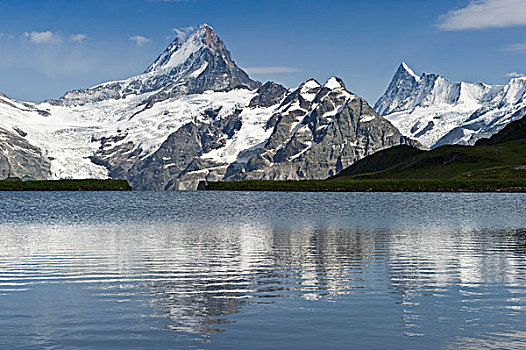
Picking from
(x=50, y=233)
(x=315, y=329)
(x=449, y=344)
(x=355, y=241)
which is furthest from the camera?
(x=50, y=233)

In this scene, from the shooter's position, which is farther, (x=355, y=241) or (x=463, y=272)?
(x=355, y=241)

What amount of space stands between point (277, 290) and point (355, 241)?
33.4m

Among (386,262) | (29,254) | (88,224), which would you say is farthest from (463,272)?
(88,224)

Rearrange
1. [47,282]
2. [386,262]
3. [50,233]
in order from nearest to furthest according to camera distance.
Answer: [47,282] < [386,262] < [50,233]

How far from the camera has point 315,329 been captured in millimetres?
30781

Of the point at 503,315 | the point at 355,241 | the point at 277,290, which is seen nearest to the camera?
the point at 503,315

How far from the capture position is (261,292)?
40.3 metres

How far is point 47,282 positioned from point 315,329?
833 inches

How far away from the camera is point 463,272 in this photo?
49.4m

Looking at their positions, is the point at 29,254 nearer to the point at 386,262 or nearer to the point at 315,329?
the point at 386,262

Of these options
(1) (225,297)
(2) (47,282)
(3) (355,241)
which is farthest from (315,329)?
(3) (355,241)

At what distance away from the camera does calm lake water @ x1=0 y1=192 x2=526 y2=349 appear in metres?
29.5

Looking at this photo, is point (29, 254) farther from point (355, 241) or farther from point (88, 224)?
point (88, 224)

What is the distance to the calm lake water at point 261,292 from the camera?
2948 centimetres
